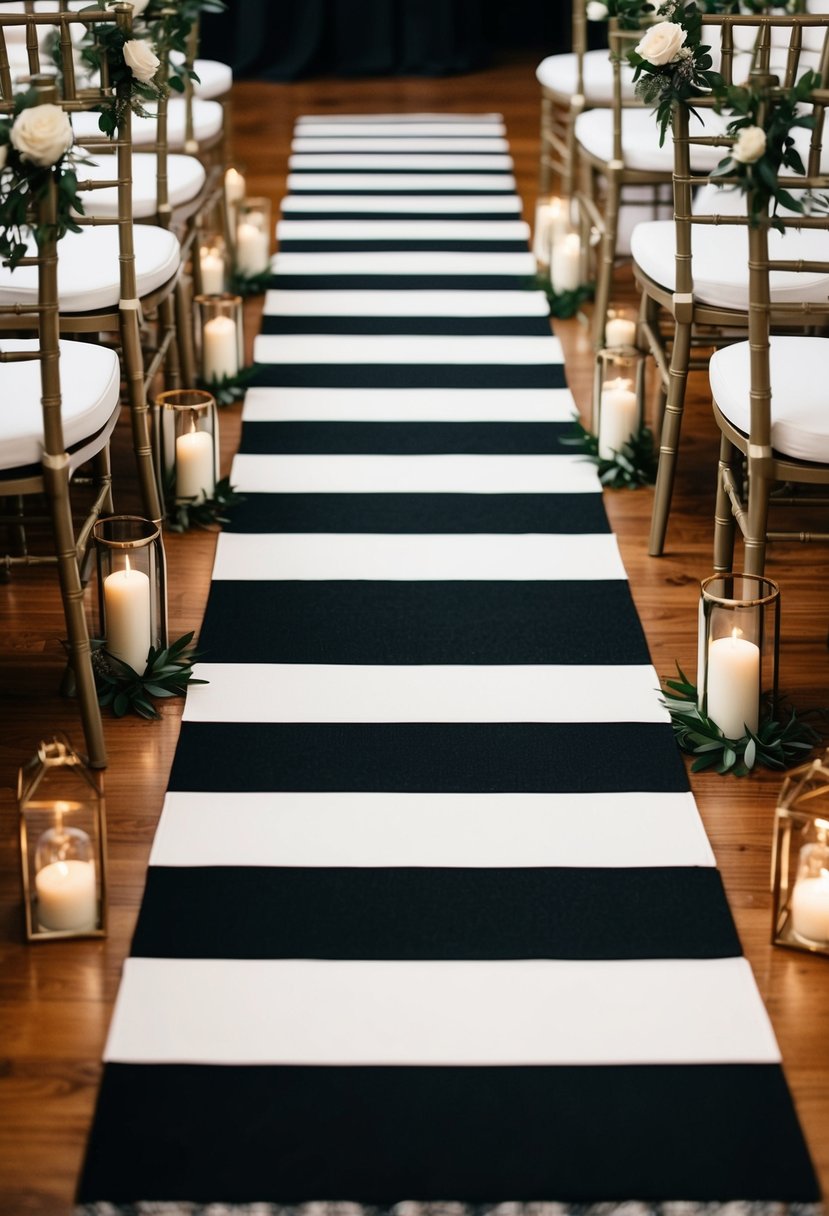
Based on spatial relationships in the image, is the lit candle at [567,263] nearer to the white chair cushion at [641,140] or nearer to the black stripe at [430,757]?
the white chair cushion at [641,140]

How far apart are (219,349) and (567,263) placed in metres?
1.10

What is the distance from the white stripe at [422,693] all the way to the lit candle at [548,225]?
2.03 meters

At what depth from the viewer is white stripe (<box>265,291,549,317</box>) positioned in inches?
158

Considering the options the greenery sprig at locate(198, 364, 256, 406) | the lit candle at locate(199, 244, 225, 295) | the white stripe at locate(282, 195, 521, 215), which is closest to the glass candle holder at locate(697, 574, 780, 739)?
the greenery sprig at locate(198, 364, 256, 406)

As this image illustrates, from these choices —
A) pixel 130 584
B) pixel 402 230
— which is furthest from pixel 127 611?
pixel 402 230

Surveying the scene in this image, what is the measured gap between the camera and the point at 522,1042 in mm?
1637

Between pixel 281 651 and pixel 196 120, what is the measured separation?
1.84 meters

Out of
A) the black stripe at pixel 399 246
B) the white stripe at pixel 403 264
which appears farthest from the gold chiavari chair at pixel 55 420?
the black stripe at pixel 399 246

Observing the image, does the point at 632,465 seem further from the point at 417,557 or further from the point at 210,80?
the point at 210,80

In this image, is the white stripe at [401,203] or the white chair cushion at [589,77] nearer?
the white chair cushion at [589,77]

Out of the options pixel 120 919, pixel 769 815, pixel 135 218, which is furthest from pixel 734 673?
pixel 135 218

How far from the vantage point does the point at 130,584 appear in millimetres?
2221

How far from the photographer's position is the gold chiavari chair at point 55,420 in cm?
184

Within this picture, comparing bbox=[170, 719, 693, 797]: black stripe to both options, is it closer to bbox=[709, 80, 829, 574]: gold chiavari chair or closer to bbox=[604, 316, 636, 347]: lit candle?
bbox=[709, 80, 829, 574]: gold chiavari chair
